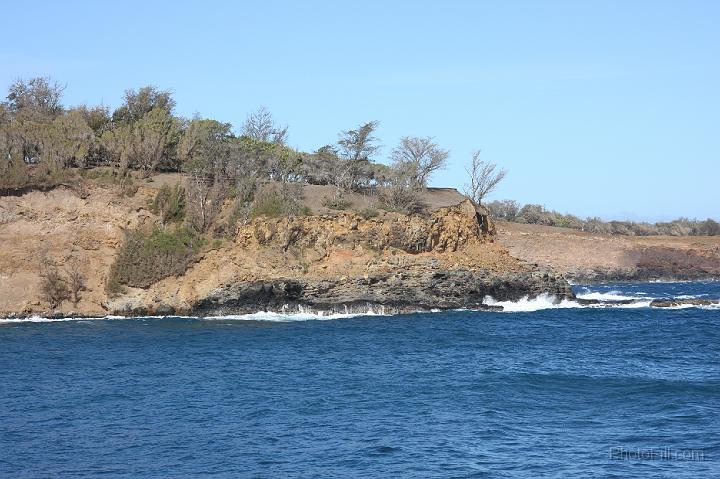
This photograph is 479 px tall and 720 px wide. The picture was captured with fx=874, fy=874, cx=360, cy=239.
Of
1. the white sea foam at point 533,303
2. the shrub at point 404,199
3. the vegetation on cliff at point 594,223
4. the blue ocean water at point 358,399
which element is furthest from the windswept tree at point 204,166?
the vegetation on cliff at point 594,223

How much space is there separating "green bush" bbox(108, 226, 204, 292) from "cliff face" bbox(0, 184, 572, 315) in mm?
457

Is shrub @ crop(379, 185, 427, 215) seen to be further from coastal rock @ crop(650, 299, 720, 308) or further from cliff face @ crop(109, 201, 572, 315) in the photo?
coastal rock @ crop(650, 299, 720, 308)

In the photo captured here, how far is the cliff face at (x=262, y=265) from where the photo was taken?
4247 centimetres

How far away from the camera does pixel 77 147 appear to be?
48.0m

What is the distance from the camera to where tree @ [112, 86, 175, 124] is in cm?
5459

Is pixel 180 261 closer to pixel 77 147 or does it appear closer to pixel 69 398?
pixel 77 147

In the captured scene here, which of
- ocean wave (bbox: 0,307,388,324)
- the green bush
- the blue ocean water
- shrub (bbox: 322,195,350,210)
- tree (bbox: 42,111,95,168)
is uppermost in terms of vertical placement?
tree (bbox: 42,111,95,168)

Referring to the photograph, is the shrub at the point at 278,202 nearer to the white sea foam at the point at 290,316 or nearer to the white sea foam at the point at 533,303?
the white sea foam at the point at 290,316

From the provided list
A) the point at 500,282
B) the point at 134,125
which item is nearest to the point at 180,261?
the point at 134,125

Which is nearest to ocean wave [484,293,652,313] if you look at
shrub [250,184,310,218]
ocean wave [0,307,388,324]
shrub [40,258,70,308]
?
ocean wave [0,307,388,324]

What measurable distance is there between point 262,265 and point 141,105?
17.9 meters

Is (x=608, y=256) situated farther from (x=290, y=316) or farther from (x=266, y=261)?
(x=290, y=316)

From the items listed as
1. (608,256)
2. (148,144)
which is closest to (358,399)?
(148,144)

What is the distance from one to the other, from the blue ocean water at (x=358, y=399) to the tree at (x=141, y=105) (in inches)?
729
